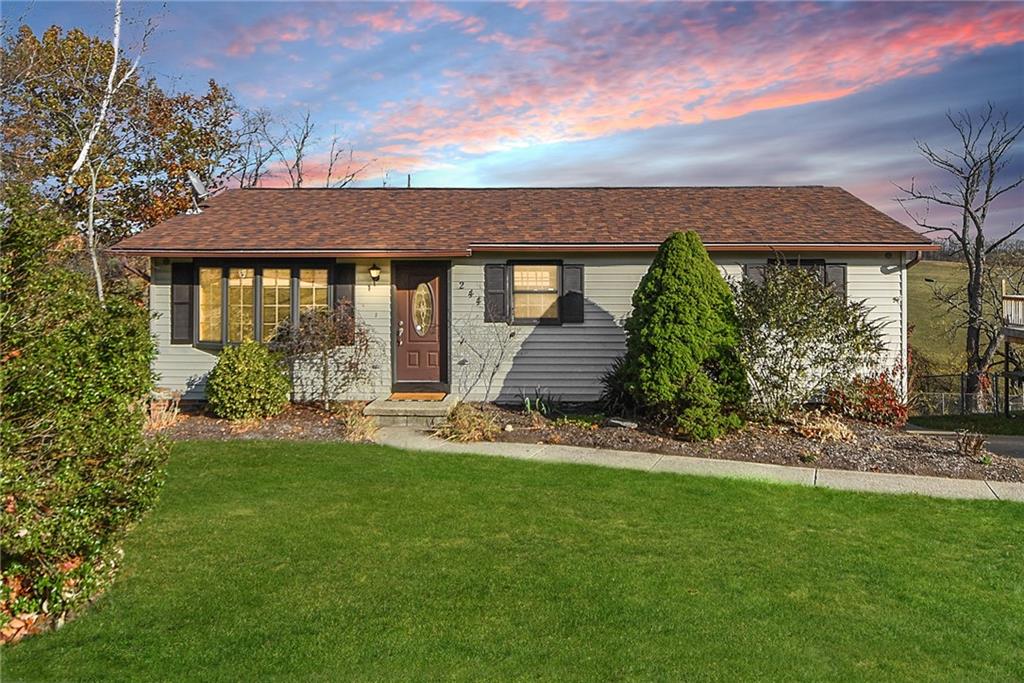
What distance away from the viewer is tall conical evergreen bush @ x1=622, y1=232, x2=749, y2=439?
31.0 feet

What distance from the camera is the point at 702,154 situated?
704 inches

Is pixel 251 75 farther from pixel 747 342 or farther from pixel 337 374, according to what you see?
pixel 747 342

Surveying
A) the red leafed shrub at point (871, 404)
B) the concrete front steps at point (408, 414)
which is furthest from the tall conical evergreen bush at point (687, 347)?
the concrete front steps at point (408, 414)

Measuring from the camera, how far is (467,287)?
1240cm

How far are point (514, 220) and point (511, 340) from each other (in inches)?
104

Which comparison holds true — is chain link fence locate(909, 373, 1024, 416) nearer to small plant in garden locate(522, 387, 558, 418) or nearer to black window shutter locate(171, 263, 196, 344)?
small plant in garden locate(522, 387, 558, 418)

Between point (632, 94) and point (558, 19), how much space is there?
8.26 ft

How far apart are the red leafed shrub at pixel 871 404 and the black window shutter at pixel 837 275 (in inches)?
71.0

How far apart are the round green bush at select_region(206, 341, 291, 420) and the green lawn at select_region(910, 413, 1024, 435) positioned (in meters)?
12.1

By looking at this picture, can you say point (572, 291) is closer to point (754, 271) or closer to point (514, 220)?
point (514, 220)

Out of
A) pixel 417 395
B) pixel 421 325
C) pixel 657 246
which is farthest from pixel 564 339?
pixel 417 395

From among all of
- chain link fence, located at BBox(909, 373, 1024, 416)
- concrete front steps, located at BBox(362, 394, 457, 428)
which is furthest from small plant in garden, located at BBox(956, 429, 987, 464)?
concrete front steps, located at BBox(362, 394, 457, 428)

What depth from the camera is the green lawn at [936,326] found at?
866 inches

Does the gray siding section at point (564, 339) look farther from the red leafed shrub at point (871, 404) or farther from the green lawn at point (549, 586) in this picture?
the green lawn at point (549, 586)
